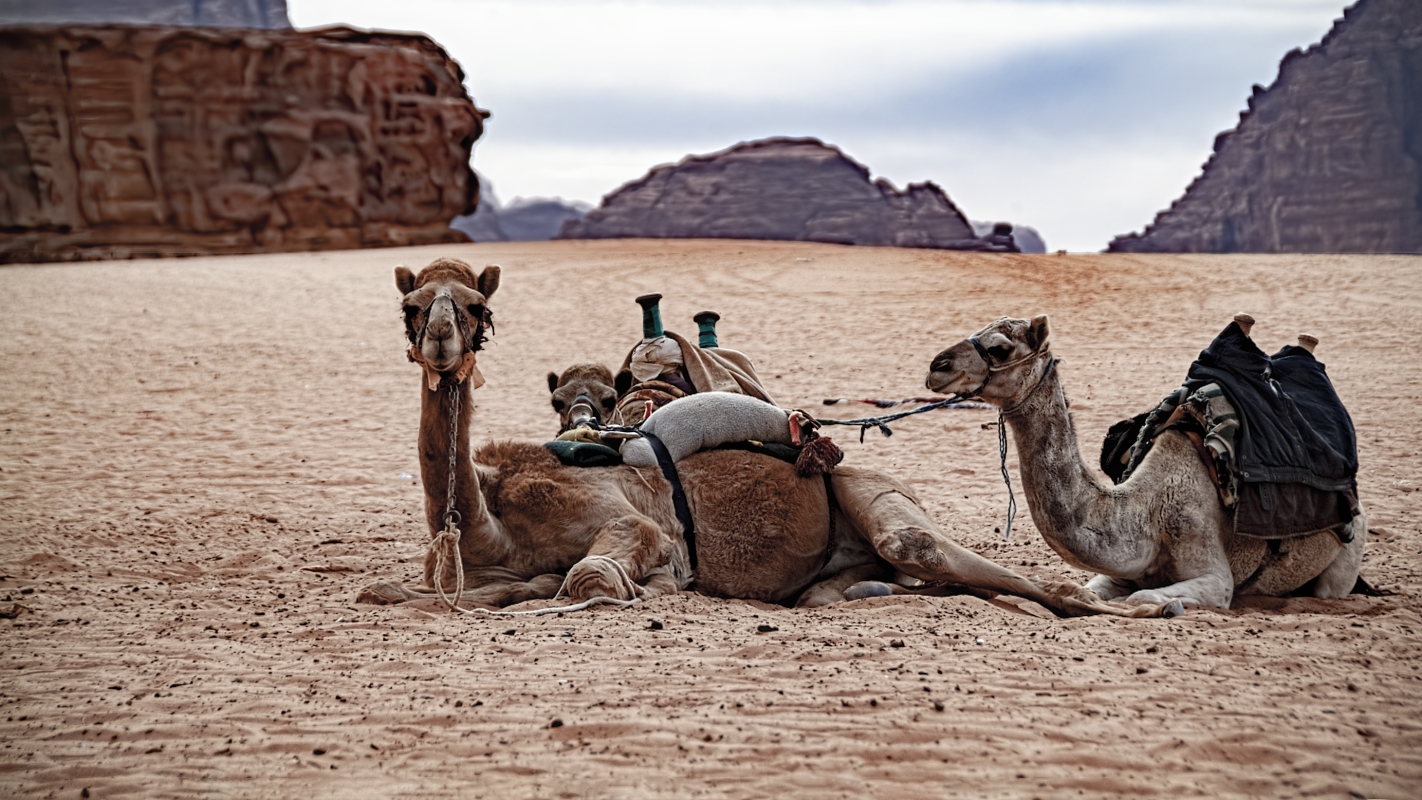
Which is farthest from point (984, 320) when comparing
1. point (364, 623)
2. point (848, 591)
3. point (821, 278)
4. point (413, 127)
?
point (413, 127)

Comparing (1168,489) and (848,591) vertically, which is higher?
(1168,489)

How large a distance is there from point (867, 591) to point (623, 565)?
1.24 metres

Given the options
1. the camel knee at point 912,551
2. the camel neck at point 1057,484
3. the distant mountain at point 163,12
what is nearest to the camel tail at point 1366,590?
the camel neck at point 1057,484

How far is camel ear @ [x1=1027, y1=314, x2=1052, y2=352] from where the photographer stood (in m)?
4.85

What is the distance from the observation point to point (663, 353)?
707 cm

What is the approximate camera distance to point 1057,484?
507 centimetres

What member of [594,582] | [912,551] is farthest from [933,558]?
[594,582]

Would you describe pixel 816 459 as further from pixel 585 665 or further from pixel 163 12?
pixel 163 12

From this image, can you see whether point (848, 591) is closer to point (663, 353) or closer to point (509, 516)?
point (509, 516)

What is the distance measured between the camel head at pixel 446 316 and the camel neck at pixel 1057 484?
2442 mm

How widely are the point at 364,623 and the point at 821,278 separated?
20063 millimetres

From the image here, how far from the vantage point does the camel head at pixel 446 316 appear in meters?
4.54

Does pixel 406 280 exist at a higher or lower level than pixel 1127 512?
higher

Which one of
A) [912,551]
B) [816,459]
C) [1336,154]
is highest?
[1336,154]
